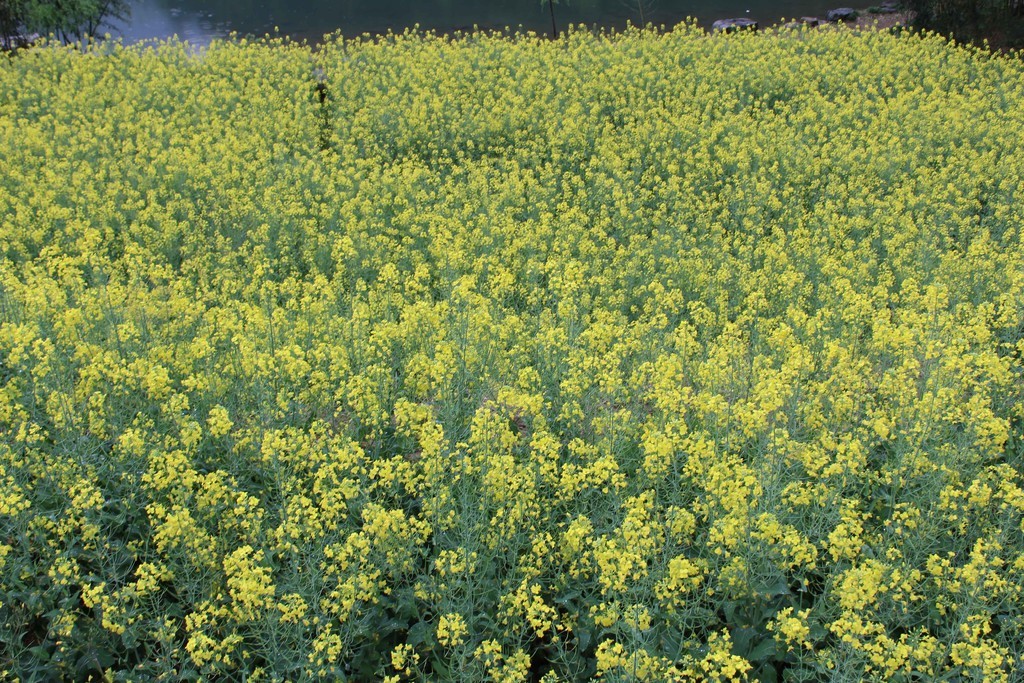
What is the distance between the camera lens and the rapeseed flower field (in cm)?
405

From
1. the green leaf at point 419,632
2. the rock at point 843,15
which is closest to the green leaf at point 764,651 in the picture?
the green leaf at point 419,632

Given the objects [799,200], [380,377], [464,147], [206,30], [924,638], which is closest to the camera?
[924,638]

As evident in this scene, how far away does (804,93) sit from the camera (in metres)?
14.6

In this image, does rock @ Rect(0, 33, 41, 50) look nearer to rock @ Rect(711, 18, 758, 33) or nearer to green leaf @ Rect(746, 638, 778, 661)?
rock @ Rect(711, 18, 758, 33)

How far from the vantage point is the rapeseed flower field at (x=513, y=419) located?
405cm

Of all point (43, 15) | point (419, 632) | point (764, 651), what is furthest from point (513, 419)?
point (43, 15)

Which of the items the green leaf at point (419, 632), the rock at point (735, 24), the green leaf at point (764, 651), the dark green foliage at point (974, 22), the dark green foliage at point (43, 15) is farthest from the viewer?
the rock at point (735, 24)

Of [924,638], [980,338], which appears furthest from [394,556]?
[980,338]

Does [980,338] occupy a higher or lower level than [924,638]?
higher

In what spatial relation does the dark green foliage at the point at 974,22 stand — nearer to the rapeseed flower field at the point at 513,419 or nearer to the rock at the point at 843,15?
the rock at the point at 843,15

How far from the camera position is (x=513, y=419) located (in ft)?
19.2

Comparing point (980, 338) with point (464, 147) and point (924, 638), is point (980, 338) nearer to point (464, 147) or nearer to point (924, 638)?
point (924, 638)

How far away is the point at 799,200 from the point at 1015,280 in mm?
3615

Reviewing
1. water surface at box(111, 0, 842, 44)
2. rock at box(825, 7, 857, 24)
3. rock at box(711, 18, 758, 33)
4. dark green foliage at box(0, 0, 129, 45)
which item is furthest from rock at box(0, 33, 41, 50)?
rock at box(825, 7, 857, 24)
